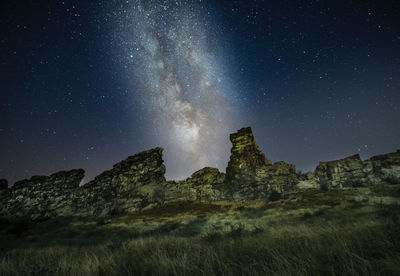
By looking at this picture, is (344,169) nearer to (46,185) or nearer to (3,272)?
(3,272)

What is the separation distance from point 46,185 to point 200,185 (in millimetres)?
29200

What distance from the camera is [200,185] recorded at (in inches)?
1331

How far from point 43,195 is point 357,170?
178 feet

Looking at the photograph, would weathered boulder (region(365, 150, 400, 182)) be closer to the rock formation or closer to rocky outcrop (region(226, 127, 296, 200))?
the rock formation

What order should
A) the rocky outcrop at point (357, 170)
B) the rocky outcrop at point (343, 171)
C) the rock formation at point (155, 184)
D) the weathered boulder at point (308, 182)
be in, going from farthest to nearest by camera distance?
the weathered boulder at point (308, 182) → the rock formation at point (155, 184) → the rocky outcrop at point (343, 171) → the rocky outcrop at point (357, 170)

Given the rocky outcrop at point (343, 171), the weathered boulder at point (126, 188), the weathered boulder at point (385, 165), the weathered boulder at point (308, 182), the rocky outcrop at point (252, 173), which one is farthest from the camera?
the rocky outcrop at point (252, 173)

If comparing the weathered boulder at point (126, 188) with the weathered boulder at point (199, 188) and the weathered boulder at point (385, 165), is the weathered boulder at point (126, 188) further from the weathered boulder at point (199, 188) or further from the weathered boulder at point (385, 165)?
the weathered boulder at point (385, 165)

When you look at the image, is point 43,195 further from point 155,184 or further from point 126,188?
point 155,184

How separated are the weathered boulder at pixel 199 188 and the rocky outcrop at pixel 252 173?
2010 mm

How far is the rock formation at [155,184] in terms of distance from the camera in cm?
2777

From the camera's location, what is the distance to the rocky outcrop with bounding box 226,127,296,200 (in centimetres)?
2991

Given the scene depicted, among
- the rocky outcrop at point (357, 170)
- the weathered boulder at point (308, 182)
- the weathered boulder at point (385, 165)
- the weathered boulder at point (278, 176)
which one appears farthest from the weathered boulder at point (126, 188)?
the weathered boulder at point (385, 165)

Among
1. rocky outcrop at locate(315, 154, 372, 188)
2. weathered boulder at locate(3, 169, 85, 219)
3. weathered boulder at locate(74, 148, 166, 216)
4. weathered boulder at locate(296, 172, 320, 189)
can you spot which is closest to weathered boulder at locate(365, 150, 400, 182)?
rocky outcrop at locate(315, 154, 372, 188)

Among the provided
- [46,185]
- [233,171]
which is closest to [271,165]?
[233,171]
